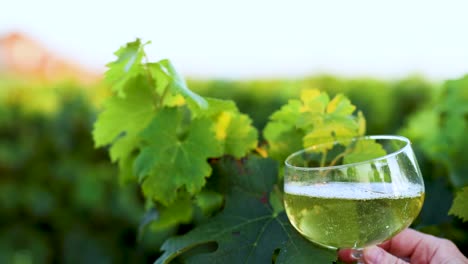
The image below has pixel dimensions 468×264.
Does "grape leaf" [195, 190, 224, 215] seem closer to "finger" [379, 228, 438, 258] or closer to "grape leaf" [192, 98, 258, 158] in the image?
"grape leaf" [192, 98, 258, 158]

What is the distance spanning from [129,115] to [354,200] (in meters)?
0.65

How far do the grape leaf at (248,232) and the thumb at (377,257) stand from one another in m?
0.09

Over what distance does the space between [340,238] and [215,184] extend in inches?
14.8

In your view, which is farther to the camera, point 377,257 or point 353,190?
point 377,257

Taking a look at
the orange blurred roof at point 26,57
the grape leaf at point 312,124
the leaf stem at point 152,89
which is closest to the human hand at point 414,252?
the grape leaf at point 312,124

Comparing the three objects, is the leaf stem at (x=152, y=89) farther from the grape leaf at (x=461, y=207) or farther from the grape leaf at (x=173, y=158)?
the grape leaf at (x=461, y=207)

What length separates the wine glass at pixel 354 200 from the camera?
3.41ft

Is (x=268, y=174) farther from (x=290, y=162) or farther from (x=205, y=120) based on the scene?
(x=205, y=120)

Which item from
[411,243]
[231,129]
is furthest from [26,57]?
[411,243]

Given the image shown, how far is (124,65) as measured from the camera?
4.43 feet

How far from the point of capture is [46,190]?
17.7 ft

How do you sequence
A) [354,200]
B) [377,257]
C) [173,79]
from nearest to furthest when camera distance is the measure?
[354,200] → [377,257] → [173,79]

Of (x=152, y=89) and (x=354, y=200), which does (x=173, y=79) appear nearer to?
(x=152, y=89)

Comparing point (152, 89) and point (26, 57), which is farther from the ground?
point (152, 89)
